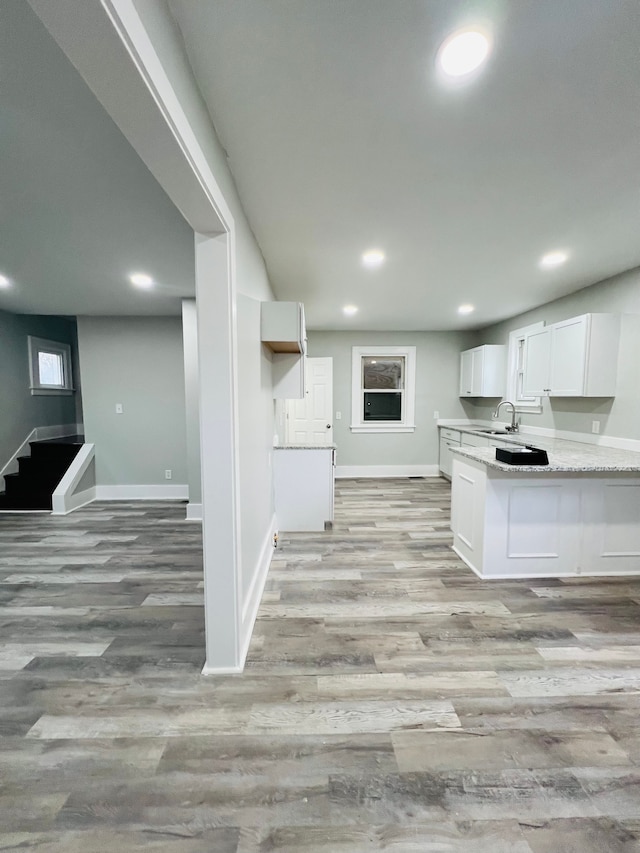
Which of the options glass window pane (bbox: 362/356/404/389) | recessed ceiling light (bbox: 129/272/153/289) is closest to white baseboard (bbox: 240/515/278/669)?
recessed ceiling light (bbox: 129/272/153/289)

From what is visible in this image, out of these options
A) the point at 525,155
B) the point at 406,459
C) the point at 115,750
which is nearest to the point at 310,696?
the point at 115,750

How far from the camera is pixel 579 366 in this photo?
11.2ft

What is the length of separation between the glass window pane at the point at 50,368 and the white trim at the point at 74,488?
61.0 inches

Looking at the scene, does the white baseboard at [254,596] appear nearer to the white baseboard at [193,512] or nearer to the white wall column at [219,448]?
the white wall column at [219,448]

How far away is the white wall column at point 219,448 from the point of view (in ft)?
5.16

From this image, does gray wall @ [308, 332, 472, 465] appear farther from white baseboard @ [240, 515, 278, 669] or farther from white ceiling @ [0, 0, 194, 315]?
white baseboard @ [240, 515, 278, 669]

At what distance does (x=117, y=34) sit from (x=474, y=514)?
3.06 meters

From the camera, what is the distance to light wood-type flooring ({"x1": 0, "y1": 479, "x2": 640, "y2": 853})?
1.12 m

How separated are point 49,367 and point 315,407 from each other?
4.30 meters

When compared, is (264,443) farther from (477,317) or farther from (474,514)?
(477,317)

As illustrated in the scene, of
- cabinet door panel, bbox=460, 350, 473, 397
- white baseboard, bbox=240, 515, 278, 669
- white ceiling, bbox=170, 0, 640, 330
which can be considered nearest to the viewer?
white ceiling, bbox=170, 0, 640, 330

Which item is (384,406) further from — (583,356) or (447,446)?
(583,356)

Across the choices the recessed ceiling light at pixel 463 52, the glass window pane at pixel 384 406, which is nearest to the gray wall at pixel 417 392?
the glass window pane at pixel 384 406

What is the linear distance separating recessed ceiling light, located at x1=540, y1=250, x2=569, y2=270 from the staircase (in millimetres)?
5897
